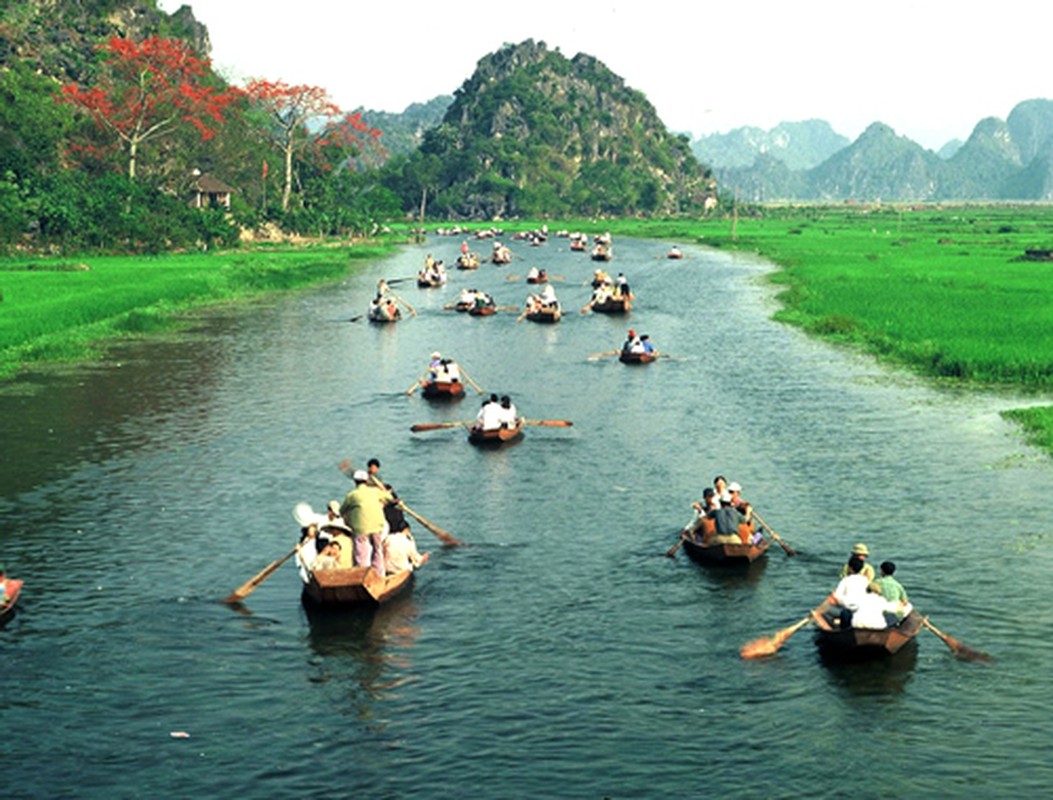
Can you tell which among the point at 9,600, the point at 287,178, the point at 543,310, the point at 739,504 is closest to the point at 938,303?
the point at 543,310

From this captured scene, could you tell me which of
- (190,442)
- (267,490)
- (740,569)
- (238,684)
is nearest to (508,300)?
(190,442)

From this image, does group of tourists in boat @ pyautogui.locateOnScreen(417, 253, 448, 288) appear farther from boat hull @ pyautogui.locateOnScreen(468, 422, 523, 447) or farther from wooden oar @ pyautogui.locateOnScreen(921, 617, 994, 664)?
wooden oar @ pyautogui.locateOnScreen(921, 617, 994, 664)

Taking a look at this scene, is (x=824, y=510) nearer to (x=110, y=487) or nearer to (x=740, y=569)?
(x=740, y=569)

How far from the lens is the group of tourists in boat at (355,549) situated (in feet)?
68.2

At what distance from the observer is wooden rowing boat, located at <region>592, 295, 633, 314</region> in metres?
68.8

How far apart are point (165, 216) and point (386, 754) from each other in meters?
86.8

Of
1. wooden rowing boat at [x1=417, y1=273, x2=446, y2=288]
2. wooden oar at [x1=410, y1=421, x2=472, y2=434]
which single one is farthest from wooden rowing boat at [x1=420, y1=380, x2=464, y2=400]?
wooden rowing boat at [x1=417, y1=273, x2=446, y2=288]

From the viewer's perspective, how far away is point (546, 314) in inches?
2515

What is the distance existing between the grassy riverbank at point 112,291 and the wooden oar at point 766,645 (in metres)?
33.3

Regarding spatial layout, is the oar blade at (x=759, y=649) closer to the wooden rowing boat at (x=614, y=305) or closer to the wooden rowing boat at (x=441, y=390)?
the wooden rowing boat at (x=441, y=390)

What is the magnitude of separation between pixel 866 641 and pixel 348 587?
8.51m

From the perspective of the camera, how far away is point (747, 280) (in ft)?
292

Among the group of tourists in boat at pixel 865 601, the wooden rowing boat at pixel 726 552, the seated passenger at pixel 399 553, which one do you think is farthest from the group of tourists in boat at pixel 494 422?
the group of tourists in boat at pixel 865 601

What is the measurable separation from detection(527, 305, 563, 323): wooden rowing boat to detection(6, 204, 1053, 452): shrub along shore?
1192cm
